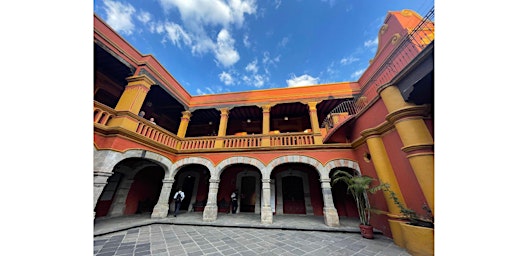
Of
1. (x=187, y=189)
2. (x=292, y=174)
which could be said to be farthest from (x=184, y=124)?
(x=292, y=174)

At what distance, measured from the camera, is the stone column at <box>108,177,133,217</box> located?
7641 mm

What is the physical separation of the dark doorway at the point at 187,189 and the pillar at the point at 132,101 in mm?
5338

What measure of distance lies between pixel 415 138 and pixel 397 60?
13.8ft

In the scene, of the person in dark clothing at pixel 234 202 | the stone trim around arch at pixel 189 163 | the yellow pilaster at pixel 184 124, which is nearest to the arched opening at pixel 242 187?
the person in dark clothing at pixel 234 202

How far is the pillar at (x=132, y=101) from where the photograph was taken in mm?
6133

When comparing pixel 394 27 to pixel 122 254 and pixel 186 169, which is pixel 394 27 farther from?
pixel 186 169

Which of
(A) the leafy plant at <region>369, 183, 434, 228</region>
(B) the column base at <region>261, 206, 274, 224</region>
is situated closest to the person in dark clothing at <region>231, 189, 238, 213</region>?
(B) the column base at <region>261, 206, 274, 224</region>

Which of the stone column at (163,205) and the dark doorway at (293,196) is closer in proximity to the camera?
the stone column at (163,205)

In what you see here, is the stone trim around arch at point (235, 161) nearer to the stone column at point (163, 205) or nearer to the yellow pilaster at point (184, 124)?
the stone column at point (163, 205)

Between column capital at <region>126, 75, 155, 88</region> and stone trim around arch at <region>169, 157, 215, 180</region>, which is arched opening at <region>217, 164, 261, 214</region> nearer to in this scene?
stone trim around arch at <region>169, 157, 215, 180</region>

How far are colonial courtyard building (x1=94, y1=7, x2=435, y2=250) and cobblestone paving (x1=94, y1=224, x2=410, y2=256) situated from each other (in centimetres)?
122
